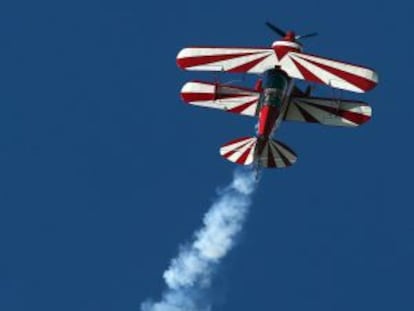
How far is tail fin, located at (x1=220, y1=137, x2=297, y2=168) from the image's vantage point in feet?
299

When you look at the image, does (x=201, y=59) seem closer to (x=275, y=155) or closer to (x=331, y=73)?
(x=275, y=155)

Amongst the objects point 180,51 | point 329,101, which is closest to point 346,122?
point 329,101

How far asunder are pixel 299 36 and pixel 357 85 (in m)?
5.71

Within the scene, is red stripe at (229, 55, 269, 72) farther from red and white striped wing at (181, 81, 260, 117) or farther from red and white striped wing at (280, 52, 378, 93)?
red and white striped wing at (181, 81, 260, 117)

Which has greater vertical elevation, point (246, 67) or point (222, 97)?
point (222, 97)

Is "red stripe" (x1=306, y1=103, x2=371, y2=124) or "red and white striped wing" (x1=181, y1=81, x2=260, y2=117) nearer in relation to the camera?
"red stripe" (x1=306, y1=103, x2=371, y2=124)

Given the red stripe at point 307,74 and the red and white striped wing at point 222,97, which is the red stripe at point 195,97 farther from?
the red stripe at point 307,74

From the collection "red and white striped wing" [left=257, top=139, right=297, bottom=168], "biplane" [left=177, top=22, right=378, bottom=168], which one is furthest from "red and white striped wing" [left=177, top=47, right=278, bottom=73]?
"red and white striped wing" [left=257, top=139, right=297, bottom=168]

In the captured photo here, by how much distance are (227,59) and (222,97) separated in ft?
7.42

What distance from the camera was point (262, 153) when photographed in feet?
299

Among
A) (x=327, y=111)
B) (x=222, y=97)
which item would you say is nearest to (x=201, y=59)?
(x=222, y=97)

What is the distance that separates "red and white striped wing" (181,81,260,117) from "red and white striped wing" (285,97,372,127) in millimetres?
1439

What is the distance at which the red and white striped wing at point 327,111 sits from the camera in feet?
304

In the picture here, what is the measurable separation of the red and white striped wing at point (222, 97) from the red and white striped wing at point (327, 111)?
1.44m
